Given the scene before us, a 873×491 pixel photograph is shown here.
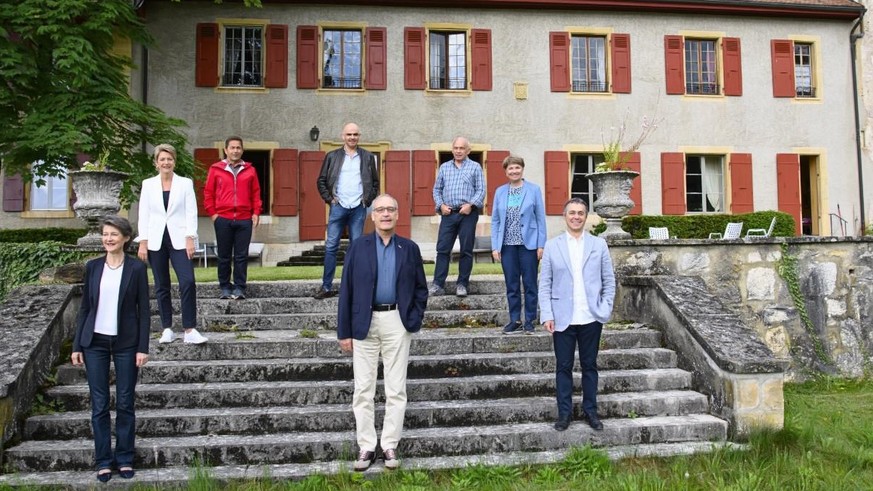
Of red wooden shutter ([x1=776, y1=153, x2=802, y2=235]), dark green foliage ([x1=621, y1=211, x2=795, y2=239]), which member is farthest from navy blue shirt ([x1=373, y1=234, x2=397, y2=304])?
red wooden shutter ([x1=776, y1=153, x2=802, y2=235])

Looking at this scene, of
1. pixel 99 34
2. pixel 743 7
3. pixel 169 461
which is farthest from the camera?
pixel 743 7

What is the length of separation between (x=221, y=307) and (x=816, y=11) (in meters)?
15.5

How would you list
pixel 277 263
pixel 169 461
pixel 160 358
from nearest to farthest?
1. pixel 169 461
2. pixel 160 358
3. pixel 277 263

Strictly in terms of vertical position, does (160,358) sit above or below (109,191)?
below

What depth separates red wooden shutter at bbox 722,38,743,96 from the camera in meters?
14.7

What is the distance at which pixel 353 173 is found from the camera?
5.90 meters

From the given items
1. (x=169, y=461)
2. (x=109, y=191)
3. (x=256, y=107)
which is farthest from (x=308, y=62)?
(x=169, y=461)

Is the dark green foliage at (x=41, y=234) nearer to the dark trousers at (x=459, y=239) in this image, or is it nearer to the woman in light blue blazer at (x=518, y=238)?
the dark trousers at (x=459, y=239)

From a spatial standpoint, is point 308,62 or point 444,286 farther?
point 308,62

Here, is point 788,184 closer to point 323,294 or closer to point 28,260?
point 323,294

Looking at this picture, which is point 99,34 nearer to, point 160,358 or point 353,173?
point 353,173

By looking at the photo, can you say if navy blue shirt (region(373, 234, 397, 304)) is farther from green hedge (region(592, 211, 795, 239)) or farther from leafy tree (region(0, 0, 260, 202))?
green hedge (region(592, 211, 795, 239))

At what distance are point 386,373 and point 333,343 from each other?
121cm

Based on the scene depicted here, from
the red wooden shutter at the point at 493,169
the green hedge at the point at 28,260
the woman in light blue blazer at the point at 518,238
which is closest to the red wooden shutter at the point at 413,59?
the red wooden shutter at the point at 493,169
